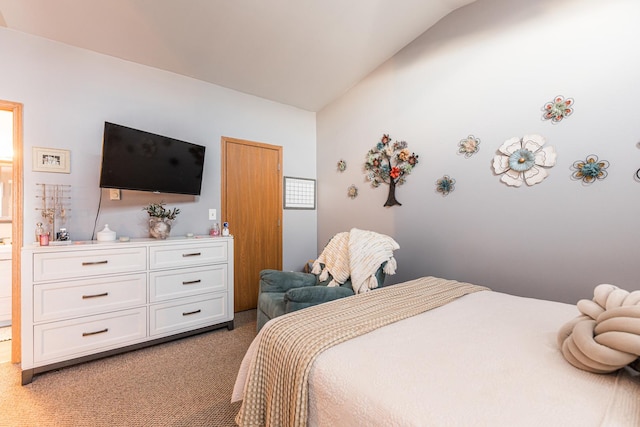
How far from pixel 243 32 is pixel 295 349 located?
8.23 feet

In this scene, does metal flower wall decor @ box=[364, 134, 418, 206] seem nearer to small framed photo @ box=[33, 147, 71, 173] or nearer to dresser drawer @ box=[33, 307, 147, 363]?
dresser drawer @ box=[33, 307, 147, 363]

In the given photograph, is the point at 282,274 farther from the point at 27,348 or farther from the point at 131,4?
the point at 131,4

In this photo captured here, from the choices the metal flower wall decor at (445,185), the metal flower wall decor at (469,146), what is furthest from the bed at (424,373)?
the metal flower wall decor at (469,146)

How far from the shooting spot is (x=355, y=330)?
113 cm

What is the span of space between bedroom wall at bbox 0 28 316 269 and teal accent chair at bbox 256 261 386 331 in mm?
1050

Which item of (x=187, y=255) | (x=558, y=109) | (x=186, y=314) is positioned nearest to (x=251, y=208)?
(x=187, y=255)

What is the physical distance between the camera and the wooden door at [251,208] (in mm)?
3137

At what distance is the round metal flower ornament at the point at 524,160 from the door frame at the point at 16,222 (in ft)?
12.1

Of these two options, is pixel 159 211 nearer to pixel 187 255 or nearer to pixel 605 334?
pixel 187 255

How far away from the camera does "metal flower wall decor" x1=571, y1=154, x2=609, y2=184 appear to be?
1820 millimetres

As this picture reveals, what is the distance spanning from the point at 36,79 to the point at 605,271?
432 centimetres

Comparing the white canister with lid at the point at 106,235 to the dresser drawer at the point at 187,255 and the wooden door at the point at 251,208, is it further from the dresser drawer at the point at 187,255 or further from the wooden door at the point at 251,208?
the wooden door at the point at 251,208

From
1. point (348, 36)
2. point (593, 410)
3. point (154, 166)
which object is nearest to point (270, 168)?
point (154, 166)

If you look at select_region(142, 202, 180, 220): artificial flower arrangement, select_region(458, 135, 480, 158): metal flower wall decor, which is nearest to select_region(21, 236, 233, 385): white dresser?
select_region(142, 202, 180, 220): artificial flower arrangement
